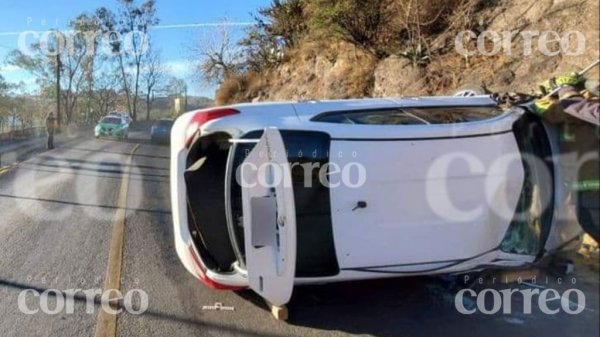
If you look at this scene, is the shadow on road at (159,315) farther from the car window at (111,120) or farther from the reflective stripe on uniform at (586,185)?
the car window at (111,120)

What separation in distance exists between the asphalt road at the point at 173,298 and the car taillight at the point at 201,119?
1.46 meters

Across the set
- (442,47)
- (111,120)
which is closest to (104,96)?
(111,120)

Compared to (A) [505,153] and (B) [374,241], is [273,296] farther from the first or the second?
(A) [505,153]

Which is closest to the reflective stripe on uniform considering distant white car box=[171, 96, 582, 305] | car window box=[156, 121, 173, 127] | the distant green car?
distant white car box=[171, 96, 582, 305]

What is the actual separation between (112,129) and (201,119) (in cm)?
2360

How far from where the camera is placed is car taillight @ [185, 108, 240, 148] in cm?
372

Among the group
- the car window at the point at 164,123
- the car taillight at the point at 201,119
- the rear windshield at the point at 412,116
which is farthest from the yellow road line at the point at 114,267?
the car window at the point at 164,123

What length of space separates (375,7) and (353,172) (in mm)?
11192

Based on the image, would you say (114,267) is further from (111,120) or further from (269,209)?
(111,120)

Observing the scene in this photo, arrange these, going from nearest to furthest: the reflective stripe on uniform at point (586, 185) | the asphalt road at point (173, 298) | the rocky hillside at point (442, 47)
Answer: the reflective stripe on uniform at point (586, 185)
the asphalt road at point (173, 298)
the rocky hillside at point (442, 47)

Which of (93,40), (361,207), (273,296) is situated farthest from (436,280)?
(93,40)

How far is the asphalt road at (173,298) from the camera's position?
3631mm

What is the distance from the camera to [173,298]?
4453mm

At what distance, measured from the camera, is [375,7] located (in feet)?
44.7
